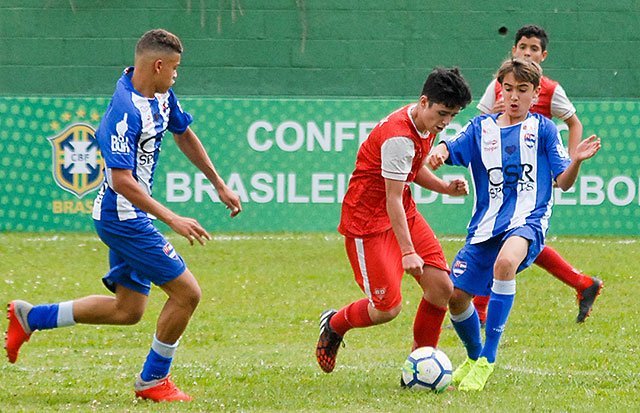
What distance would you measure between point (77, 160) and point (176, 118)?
7149mm

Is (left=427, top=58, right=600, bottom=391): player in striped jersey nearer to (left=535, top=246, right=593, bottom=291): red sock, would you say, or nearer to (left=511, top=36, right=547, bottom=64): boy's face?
(left=535, top=246, right=593, bottom=291): red sock

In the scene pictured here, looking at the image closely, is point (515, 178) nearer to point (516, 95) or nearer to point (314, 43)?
point (516, 95)

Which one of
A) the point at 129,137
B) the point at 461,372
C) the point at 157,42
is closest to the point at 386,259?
the point at 461,372

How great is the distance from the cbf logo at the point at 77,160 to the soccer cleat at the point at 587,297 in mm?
6863

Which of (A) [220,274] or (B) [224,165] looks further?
(B) [224,165]

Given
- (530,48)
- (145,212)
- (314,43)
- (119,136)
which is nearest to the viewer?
(119,136)

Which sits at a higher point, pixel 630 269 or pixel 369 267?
pixel 369 267

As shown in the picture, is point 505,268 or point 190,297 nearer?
point 190,297

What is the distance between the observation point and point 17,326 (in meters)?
5.67

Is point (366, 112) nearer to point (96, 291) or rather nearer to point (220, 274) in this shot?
point (220, 274)

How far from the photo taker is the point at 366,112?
12852mm

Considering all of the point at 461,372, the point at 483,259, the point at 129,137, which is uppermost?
the point at 129,137

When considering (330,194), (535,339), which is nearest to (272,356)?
(535,339)

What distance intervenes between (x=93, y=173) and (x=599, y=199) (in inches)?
257
